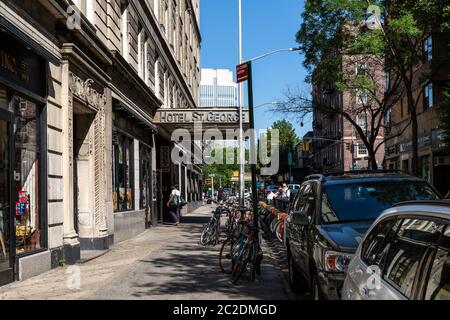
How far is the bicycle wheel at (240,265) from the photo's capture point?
935 centimetres

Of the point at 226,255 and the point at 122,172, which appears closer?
the point at 226,255

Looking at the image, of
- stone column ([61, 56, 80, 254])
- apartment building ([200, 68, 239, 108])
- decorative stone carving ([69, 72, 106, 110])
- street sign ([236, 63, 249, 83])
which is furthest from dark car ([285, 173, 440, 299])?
apartment building ([200, 68, 239, 108])

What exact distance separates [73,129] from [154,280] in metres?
6.15

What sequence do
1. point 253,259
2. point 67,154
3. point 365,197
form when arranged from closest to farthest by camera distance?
point 365,197
point 253,259
point 67,154

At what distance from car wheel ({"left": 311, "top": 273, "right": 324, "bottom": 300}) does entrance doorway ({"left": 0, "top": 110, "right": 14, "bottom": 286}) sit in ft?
16.7

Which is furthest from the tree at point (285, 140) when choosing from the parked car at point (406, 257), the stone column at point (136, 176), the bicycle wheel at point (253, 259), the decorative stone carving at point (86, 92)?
the parked car at point (406, 257)

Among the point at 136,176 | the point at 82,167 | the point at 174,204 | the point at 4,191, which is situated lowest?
the point at 174,204

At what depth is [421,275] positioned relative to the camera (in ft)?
9.95

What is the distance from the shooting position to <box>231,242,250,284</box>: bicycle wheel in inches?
368

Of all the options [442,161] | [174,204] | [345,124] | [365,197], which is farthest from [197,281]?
[345,124]

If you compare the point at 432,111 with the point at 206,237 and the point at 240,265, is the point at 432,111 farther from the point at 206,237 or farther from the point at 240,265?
the point at 240,265

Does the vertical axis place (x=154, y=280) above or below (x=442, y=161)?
below

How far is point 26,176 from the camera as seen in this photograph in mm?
10195
